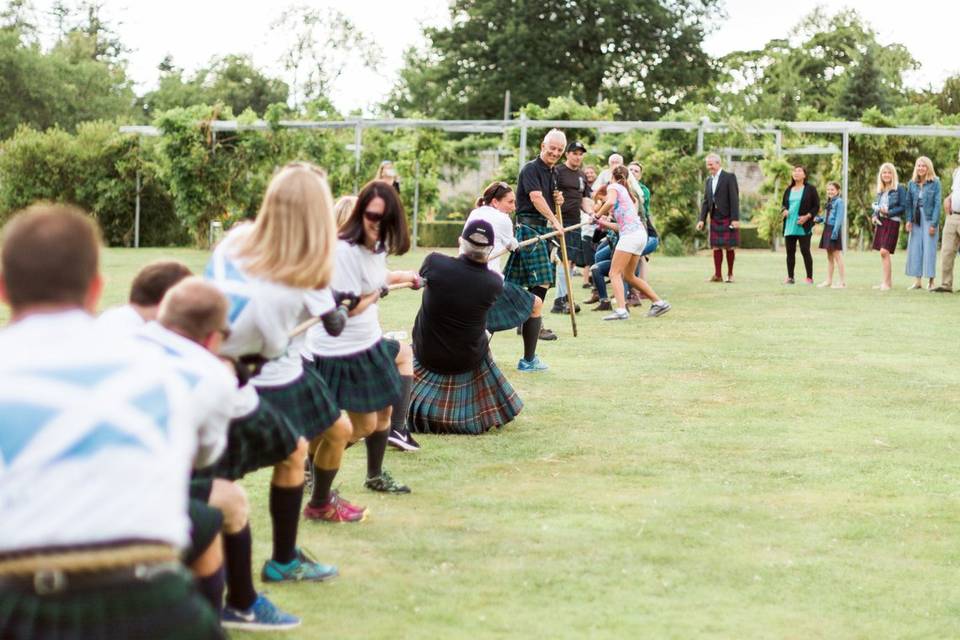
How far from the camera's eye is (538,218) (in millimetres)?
14070

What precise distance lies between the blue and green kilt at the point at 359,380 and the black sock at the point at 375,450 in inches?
13.1

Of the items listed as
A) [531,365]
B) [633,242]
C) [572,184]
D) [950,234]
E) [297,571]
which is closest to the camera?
[297,571]

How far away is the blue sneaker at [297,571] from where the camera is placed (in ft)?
17.9

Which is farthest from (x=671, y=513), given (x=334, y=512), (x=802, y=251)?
(x=802, y=251)

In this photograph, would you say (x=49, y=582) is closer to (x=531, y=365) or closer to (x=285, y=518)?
(x=285, y=518)

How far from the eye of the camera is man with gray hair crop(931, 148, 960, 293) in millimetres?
19016

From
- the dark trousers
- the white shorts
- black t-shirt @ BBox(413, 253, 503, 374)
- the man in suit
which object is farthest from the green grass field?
the man in suit

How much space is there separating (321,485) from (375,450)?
741 mm

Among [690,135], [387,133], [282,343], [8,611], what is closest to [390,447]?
[282,343]

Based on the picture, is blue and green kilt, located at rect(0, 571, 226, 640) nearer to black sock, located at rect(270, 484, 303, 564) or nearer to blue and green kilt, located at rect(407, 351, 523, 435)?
black sock, located at rect(270, 484, 303, 564)

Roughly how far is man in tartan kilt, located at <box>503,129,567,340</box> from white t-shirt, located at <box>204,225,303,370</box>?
7.66 meters

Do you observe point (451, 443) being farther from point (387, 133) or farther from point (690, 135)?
point (387, 133)

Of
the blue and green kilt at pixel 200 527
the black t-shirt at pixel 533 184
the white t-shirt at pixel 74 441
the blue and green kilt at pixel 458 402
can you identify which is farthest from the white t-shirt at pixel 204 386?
the black t-shirt at pixel 533 184

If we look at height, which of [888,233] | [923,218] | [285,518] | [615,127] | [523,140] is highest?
[615,127]
